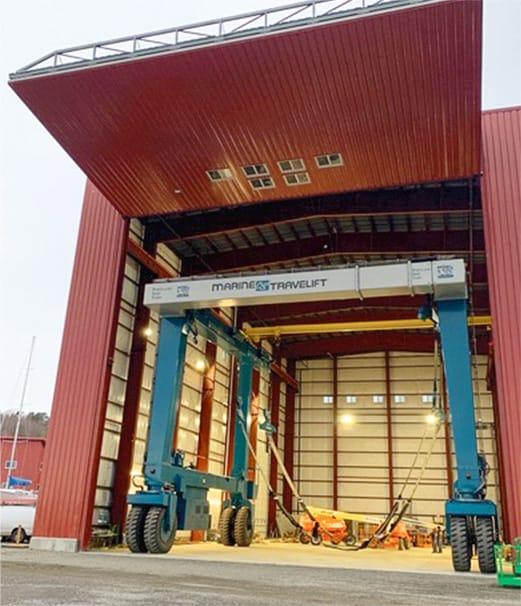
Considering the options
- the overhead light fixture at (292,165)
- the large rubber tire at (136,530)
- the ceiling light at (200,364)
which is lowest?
the large rubber tire at (136,530)

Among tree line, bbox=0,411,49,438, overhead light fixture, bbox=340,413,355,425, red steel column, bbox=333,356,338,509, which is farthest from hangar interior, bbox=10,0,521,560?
tree line, bbox=0,411,49,438

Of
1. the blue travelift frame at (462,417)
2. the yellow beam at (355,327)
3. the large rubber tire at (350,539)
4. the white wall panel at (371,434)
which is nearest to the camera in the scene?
the blue travelift frame at (462,417)

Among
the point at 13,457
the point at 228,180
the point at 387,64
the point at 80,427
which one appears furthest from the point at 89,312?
the point at 13,457

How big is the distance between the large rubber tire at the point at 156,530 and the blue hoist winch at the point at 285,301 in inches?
0.8

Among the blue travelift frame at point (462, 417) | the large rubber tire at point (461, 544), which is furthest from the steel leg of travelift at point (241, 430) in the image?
the large rubber tire at point (461, 544)

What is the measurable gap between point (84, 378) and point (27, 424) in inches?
1792

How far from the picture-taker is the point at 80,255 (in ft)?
54.6

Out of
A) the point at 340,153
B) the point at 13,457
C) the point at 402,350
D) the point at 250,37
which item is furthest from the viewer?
the point at 402,350

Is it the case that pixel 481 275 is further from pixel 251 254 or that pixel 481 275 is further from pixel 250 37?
pixel 250 37

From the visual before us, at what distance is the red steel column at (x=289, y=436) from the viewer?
28.0 m

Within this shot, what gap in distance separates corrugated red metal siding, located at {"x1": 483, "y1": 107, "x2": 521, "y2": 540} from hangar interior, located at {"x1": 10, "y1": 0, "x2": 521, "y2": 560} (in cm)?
5

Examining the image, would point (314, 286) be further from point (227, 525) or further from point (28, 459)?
point (28, 459)

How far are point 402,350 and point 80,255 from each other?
16.6 meters

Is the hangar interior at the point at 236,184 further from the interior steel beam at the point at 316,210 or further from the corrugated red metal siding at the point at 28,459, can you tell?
the corrugated red metal siding at the point at 28,459
